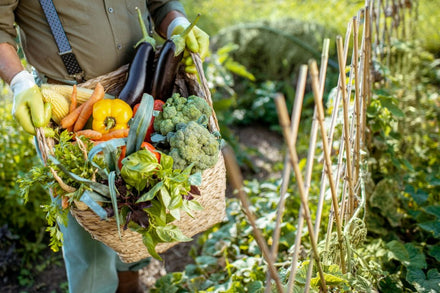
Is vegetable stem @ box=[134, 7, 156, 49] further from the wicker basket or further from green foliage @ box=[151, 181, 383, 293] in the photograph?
green foliage @ box=[151, 181, 383, 293]

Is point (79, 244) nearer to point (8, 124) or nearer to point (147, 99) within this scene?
point (147, 99)

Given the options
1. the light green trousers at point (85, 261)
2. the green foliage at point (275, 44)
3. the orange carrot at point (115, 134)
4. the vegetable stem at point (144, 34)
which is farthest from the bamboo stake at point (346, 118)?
the green foliage at point (275, 44)

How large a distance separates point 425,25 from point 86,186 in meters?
4.37

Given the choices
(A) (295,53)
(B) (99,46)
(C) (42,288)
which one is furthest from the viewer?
(A) (295,53)

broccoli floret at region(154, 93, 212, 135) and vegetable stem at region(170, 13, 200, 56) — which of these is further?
vegetable stem at region(170, 13, 200, 56)

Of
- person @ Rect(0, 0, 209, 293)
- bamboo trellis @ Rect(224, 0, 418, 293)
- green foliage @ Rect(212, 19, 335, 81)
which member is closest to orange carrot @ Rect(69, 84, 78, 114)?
person @ Rect(0, 0, 209, 293)

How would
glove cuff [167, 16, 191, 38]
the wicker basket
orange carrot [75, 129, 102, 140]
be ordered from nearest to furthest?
the wicker basket < orange carrot [75, 129, 102, 140] < glove cuff [167, 16, 191, 38]

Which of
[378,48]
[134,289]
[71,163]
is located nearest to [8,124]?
[134,289]

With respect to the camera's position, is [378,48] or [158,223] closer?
[158,223]

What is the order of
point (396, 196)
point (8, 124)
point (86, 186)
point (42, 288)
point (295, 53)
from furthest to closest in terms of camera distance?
point (295, 53) < point (8, 124) < point (42, 288) < point (396, 196) < point (86, 186)

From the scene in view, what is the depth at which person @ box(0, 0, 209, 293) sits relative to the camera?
5.18ft

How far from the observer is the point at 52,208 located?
127 centimetres

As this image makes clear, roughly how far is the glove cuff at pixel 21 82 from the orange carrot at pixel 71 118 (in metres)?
0.18

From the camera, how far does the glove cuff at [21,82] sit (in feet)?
4.81
